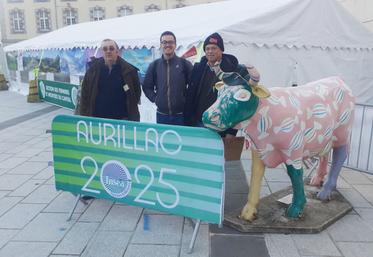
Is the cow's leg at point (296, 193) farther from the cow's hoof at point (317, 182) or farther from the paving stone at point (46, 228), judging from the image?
the paving stone at point (46, 228)

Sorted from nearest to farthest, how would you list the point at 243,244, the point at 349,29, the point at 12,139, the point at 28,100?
the point at 243,244, the point at 12,139, the point at 349,29, the point at 28,100

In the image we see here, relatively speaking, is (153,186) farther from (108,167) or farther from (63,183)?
(63,183)

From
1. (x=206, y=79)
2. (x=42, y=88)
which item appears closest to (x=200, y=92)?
(x=206, y=79)

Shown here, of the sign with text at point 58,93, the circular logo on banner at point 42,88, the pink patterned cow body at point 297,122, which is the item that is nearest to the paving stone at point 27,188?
the pink patterned cow body at point 297,122

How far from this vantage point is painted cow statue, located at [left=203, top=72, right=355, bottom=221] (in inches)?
119

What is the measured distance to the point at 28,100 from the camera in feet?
44.1

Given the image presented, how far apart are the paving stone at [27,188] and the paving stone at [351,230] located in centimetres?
354

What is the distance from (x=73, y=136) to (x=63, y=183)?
551 millimetres

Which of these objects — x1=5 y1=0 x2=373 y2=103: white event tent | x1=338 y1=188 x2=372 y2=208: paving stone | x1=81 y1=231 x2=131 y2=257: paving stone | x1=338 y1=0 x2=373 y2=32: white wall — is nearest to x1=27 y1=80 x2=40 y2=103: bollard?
x1=5 y1=0 x2=373 y2=103: white event tent

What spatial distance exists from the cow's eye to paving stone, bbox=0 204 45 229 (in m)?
2.50

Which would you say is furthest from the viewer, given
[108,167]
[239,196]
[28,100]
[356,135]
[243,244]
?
[28,100]

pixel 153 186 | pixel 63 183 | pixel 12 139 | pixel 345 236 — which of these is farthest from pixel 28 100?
pixel 345 236

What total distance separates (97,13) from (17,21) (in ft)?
29.3

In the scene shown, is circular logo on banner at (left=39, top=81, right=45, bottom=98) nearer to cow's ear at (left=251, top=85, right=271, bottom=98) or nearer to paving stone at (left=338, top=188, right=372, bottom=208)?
paving stone at (left=338, top=188, right=372, bottom=208)
